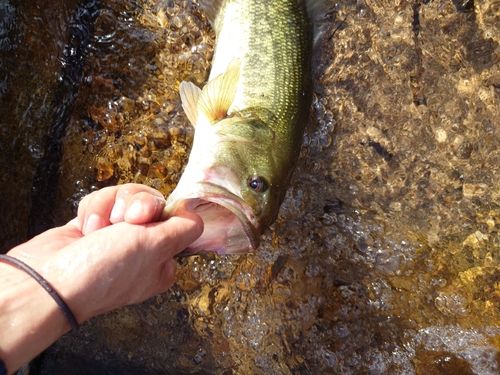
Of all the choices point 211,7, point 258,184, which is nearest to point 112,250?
point 258,184

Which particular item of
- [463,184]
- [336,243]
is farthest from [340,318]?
[463,184]

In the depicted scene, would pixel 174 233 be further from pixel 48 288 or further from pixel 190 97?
pixel 190 97

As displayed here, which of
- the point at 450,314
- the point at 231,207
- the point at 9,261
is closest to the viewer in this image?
the point at 9,261

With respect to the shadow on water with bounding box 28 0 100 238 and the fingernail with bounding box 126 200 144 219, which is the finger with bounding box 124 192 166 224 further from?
the shadow on water with bounding box 28 0 100 238

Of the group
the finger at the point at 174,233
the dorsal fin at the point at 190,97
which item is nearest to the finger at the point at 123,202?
the finger at the point at 174,233

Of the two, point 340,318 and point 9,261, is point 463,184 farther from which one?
point 9,261

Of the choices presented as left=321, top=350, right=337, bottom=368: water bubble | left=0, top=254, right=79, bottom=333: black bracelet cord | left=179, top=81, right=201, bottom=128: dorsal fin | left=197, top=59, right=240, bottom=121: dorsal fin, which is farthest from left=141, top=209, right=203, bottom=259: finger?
left=321, top=350, right=337, bottom=368: water bubble
